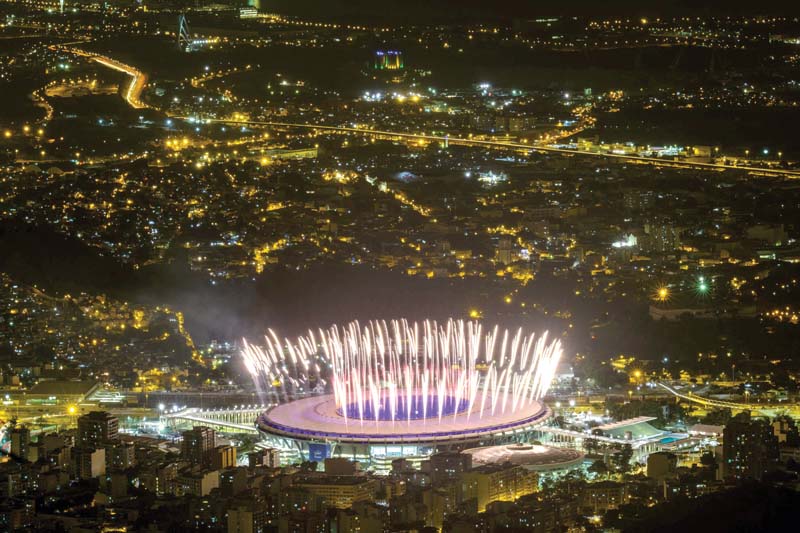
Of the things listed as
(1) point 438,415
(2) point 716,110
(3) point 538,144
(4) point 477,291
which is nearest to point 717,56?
(2) point 716,110

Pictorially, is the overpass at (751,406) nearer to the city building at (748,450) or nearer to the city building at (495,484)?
the city building at (748,450)

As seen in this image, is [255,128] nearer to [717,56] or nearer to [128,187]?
[128,187]

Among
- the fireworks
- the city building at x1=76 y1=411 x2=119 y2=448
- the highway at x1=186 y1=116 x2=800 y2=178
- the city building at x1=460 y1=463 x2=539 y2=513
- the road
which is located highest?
the road

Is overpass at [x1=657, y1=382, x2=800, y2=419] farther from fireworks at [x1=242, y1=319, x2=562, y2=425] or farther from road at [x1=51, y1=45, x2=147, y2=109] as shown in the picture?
road at [x1=51, y1=45, x2=147, y2=109]

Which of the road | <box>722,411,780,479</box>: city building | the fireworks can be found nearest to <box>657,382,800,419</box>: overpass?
the fireworks

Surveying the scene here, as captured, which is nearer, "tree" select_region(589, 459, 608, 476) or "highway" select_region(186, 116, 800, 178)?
"tree" select_region(589, 459, 608, 476)

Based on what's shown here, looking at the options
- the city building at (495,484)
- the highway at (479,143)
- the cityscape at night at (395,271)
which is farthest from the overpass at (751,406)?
the highway at (479,143)

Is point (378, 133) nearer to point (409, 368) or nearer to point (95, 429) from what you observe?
point (409, 368)
